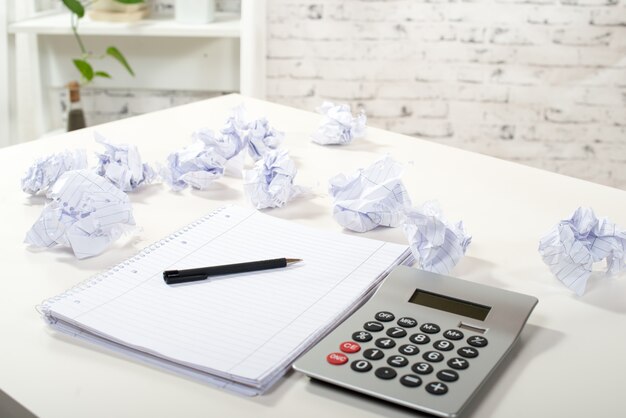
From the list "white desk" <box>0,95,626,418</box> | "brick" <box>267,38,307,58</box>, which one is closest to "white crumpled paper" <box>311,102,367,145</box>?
"white desk" <box>0,95,626,418</box>

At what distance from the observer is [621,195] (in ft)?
4.22

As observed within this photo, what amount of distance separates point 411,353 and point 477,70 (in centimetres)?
223

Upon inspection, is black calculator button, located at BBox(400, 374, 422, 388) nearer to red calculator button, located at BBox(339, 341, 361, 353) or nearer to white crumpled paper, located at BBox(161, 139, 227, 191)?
red calculator button, located at BBox(339, 341, 361, 353)

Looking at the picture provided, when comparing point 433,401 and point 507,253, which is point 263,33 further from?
point 433,401

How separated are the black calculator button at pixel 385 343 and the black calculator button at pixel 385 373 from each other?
1.6 inches

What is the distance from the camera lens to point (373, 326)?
0.83 m

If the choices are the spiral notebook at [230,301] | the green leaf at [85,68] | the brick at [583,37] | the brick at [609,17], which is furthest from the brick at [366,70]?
the spiral notebook at [230,301]

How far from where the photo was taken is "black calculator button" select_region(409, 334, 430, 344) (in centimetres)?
80

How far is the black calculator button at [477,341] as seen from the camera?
80cm

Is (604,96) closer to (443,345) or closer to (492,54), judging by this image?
(492,54)

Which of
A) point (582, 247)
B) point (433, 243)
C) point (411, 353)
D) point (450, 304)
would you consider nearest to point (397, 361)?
point (411, 353)

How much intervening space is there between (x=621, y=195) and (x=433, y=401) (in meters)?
0.72

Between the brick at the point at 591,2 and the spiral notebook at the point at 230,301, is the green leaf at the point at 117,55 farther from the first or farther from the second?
the spiral notebook at the point at 230,301

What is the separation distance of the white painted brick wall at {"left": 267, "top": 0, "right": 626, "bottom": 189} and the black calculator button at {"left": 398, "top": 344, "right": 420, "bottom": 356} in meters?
2.19
